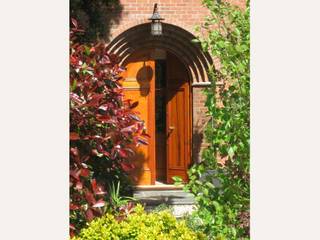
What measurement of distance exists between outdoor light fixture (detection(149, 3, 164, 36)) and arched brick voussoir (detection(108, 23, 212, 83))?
0.29m

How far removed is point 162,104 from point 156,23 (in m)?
2.34

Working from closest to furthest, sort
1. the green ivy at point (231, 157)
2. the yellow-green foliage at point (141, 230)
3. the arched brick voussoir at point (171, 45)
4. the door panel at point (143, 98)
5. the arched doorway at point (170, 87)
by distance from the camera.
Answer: the yellow-green foliage at point (141, 230) → the green ivy at point (231, 157) → the arched brick voussoir at point (171, 45) → the arched doorway at point (170, 87) → the door panel at point (143, 98)

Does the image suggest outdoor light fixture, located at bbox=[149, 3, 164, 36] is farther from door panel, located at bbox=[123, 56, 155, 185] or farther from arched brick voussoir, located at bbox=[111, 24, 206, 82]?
door panel, located at bbox=[123, 56, 155, 185]

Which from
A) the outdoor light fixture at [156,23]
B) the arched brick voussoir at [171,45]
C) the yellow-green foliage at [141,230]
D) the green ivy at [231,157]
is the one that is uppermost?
the outdoor light fixture at [156,23]

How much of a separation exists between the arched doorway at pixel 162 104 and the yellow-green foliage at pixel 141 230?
6332 mm

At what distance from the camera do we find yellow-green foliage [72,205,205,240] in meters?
3.66

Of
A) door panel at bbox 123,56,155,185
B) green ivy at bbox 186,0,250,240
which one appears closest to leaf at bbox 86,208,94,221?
green ivy at bbox 186,0,250,240

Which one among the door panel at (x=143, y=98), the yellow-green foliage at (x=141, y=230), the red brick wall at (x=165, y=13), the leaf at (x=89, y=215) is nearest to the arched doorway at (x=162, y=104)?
the door panel at (x=143, y=98)

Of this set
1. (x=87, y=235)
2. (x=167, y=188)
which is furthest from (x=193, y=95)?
(x=87, y=235)

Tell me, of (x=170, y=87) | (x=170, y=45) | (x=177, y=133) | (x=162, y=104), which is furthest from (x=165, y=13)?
(x=177, y=133)

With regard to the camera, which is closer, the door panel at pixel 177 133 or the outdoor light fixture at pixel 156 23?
the outdoor light fixture at pixel 156 23

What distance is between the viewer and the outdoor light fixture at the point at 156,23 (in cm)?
952

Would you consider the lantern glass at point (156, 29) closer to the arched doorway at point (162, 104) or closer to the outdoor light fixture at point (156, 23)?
the outdoor light fixture at point (156, 23)

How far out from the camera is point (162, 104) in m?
11.5
